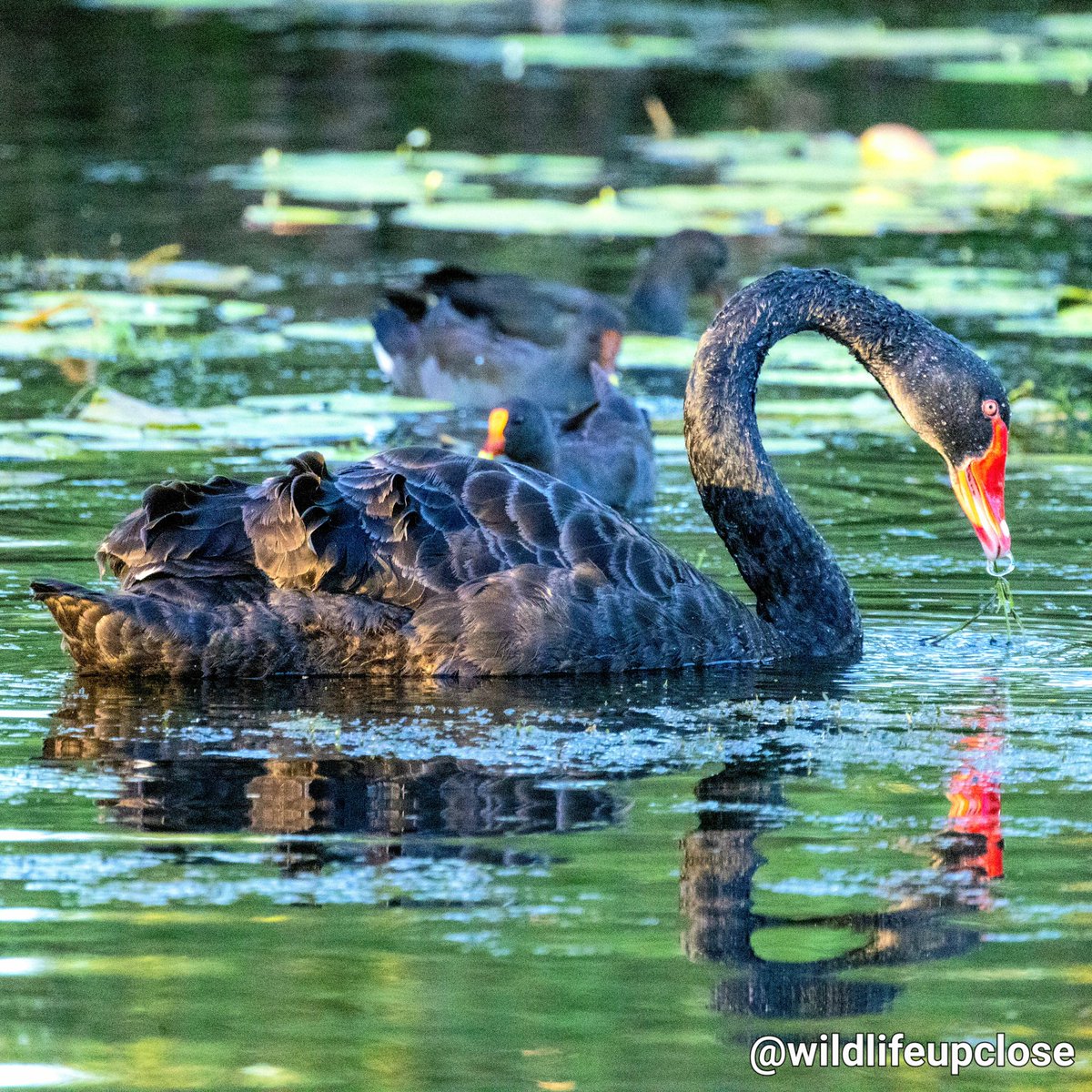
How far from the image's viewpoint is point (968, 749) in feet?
20.8

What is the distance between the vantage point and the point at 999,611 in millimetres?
8031

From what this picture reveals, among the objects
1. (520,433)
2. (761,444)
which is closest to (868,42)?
(520,433)

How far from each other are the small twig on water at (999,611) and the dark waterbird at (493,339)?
426cm

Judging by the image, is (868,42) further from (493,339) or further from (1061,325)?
(493,339)

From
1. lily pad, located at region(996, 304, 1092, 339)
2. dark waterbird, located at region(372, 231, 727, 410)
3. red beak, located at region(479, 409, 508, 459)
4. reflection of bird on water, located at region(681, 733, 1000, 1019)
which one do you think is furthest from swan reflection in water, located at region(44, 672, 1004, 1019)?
lily pad, located at region(996, 304, 1092, 339)

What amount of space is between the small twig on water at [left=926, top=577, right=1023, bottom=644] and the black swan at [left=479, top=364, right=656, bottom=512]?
7.21 feet

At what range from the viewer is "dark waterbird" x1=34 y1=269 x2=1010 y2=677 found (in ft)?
22.8

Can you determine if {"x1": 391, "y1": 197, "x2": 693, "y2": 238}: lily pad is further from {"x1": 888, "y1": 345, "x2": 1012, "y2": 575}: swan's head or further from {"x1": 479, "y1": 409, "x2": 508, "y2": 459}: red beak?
{"x1": 888, "y1": 345, "x2": 1012, "y2": 575}: swan's head

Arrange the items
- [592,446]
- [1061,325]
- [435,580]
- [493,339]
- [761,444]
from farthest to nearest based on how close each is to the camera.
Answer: [1061,325] → [493,339] → [592,446] → [761,444] → [435,580]

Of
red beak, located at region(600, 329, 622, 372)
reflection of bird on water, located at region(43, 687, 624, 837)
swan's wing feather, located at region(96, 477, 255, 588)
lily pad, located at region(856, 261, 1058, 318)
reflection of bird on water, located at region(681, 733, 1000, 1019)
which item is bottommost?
reflection of bird on water, located at region(681, 733, 1000, 1019)

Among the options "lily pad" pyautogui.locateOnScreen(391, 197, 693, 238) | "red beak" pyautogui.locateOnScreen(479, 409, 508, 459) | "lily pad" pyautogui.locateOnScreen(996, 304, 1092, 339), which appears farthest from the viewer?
"lily pad" pyautogui.locateOnScreen(391, 197, 693, 238)

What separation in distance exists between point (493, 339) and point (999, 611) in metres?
4.96

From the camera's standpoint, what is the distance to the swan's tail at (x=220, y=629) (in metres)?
6.92

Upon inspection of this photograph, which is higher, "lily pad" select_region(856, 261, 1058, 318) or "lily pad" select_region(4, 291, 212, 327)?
"lily pad" select_region(856, 261, 1058, 318)
